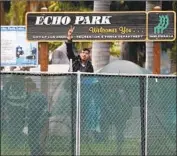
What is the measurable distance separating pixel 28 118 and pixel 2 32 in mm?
5597

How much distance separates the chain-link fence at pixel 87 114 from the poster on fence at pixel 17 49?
189 inches

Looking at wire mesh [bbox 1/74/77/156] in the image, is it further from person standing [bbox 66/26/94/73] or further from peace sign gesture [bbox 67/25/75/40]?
peace sign gesture [bbox 67/25/75/40]

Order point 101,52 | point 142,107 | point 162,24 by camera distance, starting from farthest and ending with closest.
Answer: point 101,52 < point 162,24 < point 142,107

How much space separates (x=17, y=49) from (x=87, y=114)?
5.10 meters

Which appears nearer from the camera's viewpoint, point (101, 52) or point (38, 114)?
point (38, 114)

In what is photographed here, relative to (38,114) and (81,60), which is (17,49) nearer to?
(81,60)

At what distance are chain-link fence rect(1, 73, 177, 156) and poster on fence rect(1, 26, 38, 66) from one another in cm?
480

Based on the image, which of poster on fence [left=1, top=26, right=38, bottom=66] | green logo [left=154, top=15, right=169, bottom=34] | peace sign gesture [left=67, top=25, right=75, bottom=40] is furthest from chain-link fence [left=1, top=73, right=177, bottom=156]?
poster on fence [left=1, top=26, right=38, bottom=66]

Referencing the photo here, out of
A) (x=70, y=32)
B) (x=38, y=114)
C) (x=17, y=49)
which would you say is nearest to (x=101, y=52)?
(x=17, y=49)

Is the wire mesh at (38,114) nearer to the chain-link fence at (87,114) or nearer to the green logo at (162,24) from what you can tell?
the chain-link fence at (87,114)

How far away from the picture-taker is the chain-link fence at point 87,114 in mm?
9602

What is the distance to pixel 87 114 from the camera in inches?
394

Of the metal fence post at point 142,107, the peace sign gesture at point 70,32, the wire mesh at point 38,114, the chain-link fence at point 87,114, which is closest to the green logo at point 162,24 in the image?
the peace sign gesture at point 70,32

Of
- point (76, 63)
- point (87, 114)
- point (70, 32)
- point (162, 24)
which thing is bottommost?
point (87, 114)
